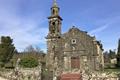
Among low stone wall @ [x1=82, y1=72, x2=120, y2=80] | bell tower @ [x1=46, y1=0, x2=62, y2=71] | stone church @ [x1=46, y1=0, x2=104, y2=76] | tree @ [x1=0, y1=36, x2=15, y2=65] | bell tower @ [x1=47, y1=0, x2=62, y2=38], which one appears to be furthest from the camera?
tree @ [x1=0, y1=36, x2=15, y2=65]

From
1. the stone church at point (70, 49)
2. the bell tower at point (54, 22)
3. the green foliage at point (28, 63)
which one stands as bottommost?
the green foliage at point (28, 63)

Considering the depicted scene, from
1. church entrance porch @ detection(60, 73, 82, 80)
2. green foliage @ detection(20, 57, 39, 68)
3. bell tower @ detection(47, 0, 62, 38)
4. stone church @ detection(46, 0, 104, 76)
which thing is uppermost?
bell tower @ detection(47, 0, 62, 38)

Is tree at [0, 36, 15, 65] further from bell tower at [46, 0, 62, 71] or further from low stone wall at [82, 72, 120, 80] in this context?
low stone wall at [82, 72, 120, 80]

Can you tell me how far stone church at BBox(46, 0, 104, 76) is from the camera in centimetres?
4359

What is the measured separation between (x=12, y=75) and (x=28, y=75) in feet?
7.98

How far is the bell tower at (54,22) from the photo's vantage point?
45.6 metres

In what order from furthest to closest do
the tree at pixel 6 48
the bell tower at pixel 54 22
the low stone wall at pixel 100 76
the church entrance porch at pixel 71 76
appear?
the tree at pixel 6 48
the bell tower at pixel 54 22
the church entrance porch at pixel 71 76
the low stone wall at pixel 100 76

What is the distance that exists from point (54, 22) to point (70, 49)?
603 centimetres

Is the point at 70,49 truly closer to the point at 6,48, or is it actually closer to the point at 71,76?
the point at 71,76

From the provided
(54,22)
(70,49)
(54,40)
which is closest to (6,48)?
(54,40)

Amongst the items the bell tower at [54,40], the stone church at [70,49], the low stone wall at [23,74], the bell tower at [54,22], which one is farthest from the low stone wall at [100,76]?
the bell tower at [54,22]

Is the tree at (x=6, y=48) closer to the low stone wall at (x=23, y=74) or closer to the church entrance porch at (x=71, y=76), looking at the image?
the low stone wall at (x=23, y=74)

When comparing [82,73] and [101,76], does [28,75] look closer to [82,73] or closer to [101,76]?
[82,73]

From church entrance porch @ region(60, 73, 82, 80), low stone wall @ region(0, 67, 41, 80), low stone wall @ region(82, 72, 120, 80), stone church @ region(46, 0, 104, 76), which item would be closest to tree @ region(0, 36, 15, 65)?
stone church @ region(46, 0, 104, 76)
